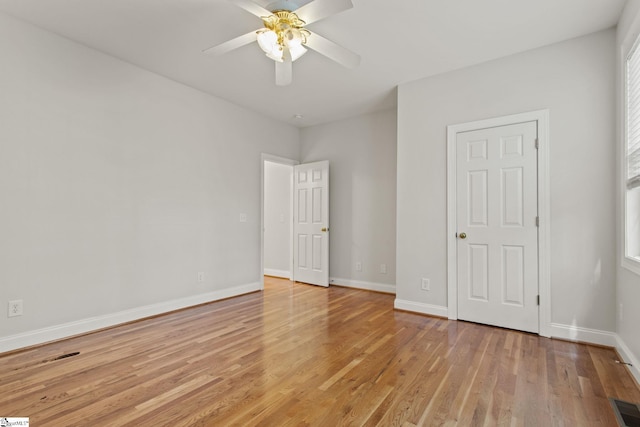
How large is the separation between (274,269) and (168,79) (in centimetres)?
374

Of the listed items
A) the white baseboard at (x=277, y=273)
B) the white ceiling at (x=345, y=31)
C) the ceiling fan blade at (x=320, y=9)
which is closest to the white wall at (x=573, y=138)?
the white ceiling at (x=345, y=31)

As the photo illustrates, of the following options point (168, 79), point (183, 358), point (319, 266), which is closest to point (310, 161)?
point (319, 266)

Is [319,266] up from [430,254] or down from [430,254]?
down

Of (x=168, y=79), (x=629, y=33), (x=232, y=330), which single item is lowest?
(x=232, y=330)

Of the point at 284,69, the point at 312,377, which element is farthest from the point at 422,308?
the point at 284,69

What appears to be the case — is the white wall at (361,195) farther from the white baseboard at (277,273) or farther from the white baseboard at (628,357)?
the white baseboard at (628,357)

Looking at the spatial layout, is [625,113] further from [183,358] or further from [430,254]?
[183,358]

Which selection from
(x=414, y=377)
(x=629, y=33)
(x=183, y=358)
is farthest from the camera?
(x=183, y=358)

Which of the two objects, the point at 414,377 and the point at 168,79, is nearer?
the point at 414,377

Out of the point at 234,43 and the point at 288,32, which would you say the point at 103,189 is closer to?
the point at 234,43

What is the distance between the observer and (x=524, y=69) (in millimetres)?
3152

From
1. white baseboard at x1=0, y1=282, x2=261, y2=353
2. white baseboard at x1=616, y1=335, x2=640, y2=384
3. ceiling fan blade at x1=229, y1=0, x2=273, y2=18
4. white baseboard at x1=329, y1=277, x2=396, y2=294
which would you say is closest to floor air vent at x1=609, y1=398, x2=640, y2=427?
white baseboard at x1=616, y1=335, x2=640, y2=384

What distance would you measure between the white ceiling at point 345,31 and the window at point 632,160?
598 millimetres

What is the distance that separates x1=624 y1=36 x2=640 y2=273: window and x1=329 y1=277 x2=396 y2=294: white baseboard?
9.26 feet
